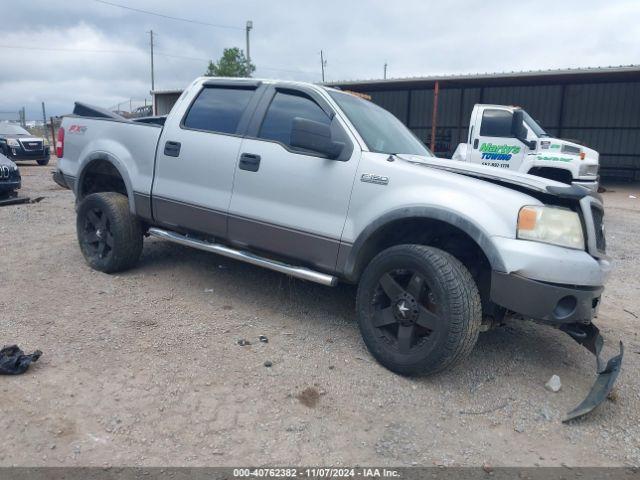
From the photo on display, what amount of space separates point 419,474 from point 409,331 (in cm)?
99

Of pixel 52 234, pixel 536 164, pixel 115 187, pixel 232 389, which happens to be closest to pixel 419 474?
pixel 232 389

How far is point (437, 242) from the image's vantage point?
147 inches

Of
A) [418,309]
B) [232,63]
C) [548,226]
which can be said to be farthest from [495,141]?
[232,63]

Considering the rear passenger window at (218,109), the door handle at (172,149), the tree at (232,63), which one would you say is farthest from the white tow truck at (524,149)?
the tree at (232,63)

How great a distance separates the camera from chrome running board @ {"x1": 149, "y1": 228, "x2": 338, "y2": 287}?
12.5ft

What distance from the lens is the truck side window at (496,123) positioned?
10.8m

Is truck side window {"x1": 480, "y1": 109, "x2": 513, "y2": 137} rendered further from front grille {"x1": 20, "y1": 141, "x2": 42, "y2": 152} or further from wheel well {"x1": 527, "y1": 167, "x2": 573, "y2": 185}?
front grille {"x1": 20, "y1": 141, "x2": 42, "y2": 152}

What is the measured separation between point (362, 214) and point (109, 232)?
2798mm

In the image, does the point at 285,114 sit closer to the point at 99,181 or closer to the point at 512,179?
the point at 512,179

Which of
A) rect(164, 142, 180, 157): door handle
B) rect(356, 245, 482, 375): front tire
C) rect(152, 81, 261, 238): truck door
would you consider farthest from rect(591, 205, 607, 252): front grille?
rect(164, 142, 180, 157): door handle

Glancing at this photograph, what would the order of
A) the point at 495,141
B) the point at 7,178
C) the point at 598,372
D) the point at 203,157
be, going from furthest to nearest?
the point at 495,141 < the point at 7,178 < the point at 203,157 < the point at 598,372

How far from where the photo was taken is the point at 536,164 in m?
10.3

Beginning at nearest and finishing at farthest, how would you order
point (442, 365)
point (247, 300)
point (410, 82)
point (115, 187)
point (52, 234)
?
1. point (442, 365)
2. point (247, 300)
3. point (115, 187)
4. point (52, 234)
5. point (410, 82)

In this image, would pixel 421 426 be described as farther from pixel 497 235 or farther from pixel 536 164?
pixel 536 164
